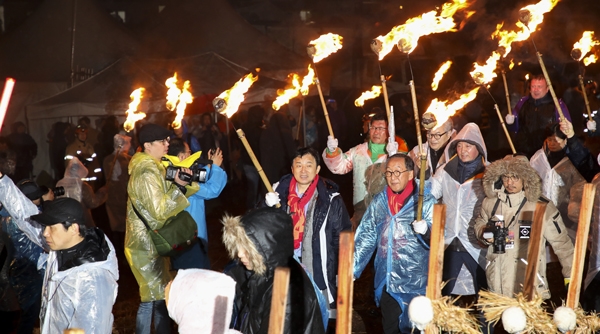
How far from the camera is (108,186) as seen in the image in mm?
9789

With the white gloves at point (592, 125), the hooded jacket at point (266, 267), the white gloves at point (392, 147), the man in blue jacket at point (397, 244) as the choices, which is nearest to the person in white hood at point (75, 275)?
the hooded jacket at point (266, 267)

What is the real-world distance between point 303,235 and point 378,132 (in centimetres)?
219

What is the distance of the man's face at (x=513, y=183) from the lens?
19.2 ft

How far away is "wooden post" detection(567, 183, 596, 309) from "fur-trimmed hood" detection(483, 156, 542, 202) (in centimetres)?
184

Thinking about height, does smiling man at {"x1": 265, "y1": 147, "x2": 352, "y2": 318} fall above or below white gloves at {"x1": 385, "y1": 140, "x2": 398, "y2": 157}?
below

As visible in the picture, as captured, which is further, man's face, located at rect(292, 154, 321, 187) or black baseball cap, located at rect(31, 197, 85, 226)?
man's face, located at rect(292, 154, 321, 187)

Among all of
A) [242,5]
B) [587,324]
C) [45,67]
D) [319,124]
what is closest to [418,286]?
[587,324]

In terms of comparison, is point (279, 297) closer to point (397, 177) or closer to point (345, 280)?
point (345, 280)

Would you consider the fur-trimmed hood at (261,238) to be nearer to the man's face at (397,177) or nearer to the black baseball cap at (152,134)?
the man's face at (397,177)

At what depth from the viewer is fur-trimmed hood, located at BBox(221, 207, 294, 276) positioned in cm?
403

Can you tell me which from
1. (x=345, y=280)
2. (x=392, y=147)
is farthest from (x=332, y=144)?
(x=345, y=280)

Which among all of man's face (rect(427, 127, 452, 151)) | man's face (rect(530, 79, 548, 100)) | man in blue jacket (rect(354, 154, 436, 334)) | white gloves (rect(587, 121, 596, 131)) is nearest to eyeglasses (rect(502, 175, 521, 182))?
man in blue jacket (rect(354, 154, 436, 334))

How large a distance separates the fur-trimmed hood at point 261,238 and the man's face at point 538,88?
5.47 metres

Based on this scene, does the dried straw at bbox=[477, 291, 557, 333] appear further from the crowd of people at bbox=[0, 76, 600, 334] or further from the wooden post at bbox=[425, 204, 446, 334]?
the crowd of people at bbox=[0, 76, 600, 334]
